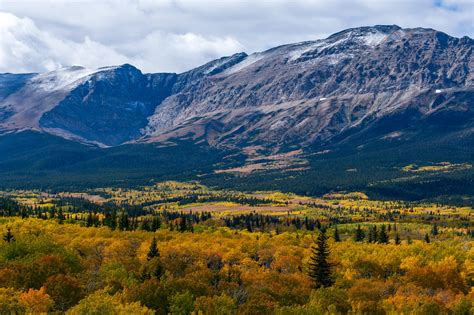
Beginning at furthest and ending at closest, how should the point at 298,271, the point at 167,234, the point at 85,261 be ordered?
1. the point at 167,234
2. the point at 298,271
3. the point at 85,261

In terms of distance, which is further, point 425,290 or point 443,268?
point 443,268

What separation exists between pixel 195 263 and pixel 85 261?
826 inches

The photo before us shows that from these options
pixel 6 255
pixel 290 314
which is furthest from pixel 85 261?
pixel 290 314

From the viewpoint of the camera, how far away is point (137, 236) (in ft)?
529

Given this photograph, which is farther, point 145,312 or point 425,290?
point 425,290

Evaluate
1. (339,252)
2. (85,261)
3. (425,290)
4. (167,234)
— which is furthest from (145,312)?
(167,234)

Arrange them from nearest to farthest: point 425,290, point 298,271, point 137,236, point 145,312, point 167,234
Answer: point 145,312
point 425,290
point 298,271
point 137,236
point 167,234

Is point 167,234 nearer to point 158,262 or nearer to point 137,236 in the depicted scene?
point 137,236

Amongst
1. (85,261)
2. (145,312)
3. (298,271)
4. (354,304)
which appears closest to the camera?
(145,312)

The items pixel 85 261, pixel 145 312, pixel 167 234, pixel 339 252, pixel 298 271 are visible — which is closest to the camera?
pixel 145 312

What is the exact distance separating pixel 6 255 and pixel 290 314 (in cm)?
5869

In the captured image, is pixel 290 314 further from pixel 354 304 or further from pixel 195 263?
pixel 195 263

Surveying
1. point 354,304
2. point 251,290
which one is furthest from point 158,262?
point 354,304

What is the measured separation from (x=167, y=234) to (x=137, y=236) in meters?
13.9
